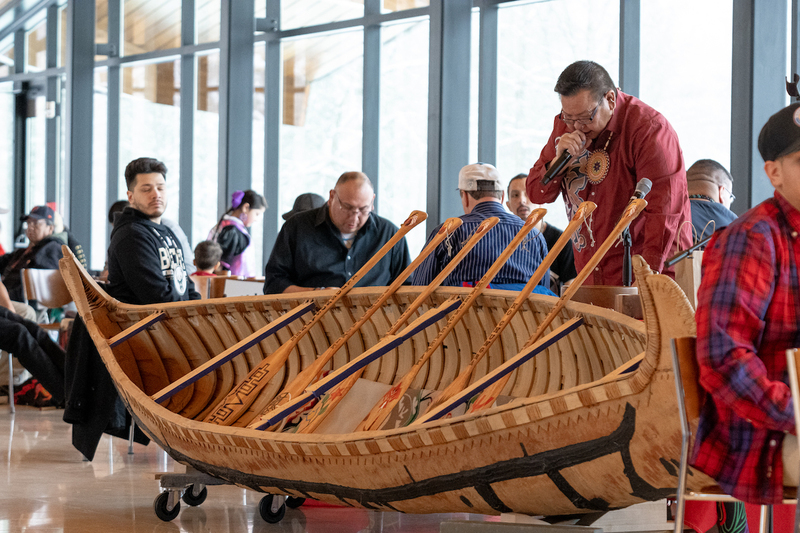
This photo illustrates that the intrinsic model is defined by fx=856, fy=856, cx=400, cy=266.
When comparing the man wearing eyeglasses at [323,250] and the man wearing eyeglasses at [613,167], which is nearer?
the man wearing eyeglasses at [613,167]

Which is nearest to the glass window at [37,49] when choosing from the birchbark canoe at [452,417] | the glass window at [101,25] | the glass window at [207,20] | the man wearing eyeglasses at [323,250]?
the glass window at [101,25]

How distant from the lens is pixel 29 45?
36.7 ft

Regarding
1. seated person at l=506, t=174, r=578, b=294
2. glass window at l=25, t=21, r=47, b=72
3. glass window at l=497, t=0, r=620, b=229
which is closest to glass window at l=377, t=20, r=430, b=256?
glass window at l=497, t=0, r=620, b=229

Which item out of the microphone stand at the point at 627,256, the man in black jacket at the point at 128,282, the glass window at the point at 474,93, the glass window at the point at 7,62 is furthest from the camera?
the glass window at the point at 7,62

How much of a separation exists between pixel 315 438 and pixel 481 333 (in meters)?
1.01

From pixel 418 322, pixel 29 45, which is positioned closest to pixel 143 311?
pixel 418 322

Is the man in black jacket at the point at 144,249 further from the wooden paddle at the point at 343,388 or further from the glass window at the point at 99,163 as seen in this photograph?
the glass window at the point at 99,163

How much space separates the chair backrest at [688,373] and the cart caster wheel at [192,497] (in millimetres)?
1910

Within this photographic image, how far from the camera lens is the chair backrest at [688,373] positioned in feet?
4.37

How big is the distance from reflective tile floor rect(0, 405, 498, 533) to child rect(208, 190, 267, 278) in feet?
8.01

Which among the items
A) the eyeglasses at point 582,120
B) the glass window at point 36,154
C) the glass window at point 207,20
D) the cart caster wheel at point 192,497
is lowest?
the cart caster wheel at point 192,497

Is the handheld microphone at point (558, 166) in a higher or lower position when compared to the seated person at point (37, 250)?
higher

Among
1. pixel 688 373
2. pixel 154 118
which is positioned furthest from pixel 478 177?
pixel 154 118

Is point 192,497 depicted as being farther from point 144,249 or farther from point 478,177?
point 478,177
